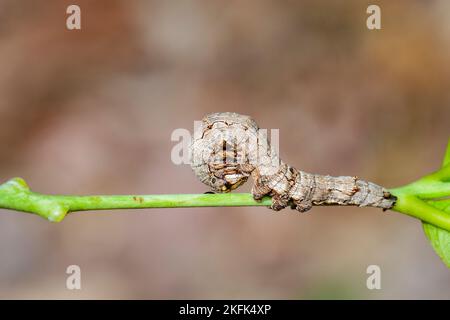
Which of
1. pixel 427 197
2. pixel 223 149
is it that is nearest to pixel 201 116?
pixel 223 149

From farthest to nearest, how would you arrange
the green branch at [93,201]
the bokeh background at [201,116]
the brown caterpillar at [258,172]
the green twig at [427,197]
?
the bokeh background at [201,116], the brown caterpillar at [258,172], the green twig at [427,197], the green branch at [93,201]

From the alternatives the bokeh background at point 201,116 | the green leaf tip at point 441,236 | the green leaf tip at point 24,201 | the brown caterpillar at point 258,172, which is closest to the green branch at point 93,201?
the green leaf tip at point 24,201

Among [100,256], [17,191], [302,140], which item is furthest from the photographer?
[302,140]

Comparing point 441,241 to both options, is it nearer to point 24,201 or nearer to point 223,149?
point 223,149

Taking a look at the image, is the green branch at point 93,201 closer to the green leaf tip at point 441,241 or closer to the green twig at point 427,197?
the green twig at point 427,197

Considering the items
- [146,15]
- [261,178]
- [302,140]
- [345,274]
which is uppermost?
[146,15]

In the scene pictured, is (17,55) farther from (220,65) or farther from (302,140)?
(302,140)

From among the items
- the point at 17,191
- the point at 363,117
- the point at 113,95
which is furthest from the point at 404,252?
the point at 17,191
